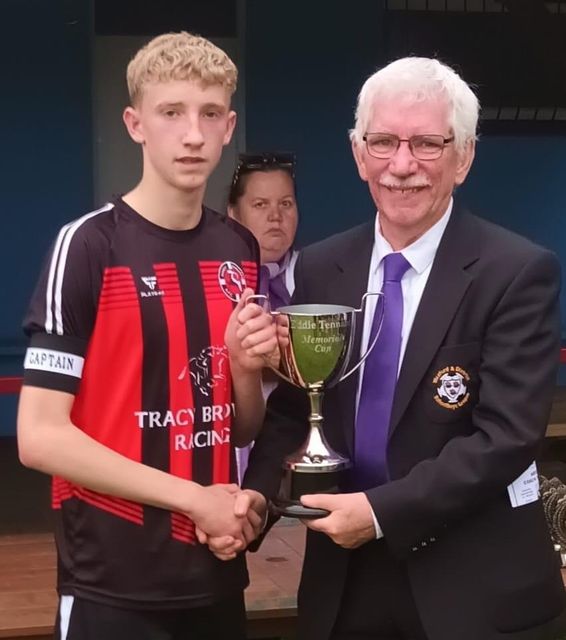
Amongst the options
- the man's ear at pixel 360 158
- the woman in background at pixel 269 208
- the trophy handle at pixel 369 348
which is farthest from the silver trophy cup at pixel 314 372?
the woman in background at pixel 269 208

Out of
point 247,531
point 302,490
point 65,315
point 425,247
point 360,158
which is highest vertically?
point 360,158

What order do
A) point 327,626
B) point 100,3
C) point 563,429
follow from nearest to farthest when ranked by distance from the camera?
point 327,626 < point 563,429 < point 100,3

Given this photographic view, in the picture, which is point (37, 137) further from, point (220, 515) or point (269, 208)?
point (220, 515)

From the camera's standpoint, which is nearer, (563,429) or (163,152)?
(163,152)

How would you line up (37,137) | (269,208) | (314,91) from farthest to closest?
(314,91), (37,137), (269,208)

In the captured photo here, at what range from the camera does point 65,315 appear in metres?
2.33

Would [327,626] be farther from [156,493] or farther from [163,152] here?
[163,152]

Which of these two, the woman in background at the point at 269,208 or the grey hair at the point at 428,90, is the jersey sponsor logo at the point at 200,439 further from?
the woman in background at the point at 269,208

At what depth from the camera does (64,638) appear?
245cm

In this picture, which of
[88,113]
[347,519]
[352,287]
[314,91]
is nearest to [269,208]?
[352,287]

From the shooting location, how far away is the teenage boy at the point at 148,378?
235cm

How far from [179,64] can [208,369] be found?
0.57 meters

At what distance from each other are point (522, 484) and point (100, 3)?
490 cm

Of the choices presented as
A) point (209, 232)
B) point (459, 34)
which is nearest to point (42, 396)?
point (209, 232)
